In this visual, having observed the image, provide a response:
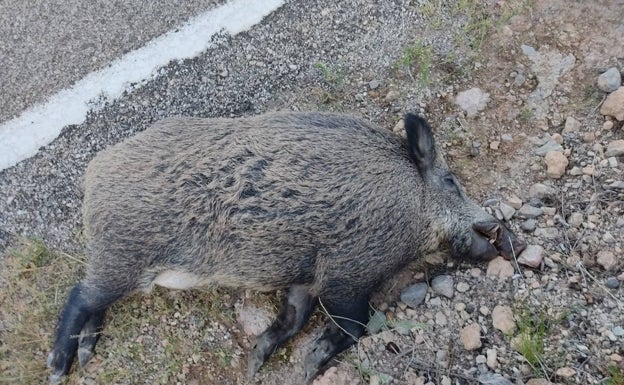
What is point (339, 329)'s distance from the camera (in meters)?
4.00

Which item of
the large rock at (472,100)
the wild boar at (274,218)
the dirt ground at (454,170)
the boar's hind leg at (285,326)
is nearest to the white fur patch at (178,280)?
the wild boar at (274,218)

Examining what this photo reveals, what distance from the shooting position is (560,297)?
3.85 meters

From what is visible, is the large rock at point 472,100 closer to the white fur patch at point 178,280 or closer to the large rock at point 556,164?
the large rock at point 556,164

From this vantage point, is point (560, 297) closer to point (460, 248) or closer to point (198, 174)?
point (460, 248)

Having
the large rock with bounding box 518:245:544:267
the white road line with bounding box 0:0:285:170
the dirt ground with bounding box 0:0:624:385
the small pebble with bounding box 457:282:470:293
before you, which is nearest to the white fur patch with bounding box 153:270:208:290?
the dirt ground with bounding box 0:0:624:385

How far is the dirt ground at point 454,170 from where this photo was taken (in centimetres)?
382

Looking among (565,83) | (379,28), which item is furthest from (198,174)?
(565,83)

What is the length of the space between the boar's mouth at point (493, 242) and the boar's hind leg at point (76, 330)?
6.51 feet

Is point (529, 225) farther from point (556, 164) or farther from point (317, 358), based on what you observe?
point (317, 358)

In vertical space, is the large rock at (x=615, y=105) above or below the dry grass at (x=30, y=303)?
above

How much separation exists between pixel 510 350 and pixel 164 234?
6.07 ft

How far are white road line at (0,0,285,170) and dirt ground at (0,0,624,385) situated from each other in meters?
0.08

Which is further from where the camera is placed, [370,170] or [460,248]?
[460,248]

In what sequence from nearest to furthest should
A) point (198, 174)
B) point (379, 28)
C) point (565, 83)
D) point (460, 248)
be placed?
1. point (198, 174)
2. point (460, 248)
3. point (565, 83)
4. point (379, 28)
